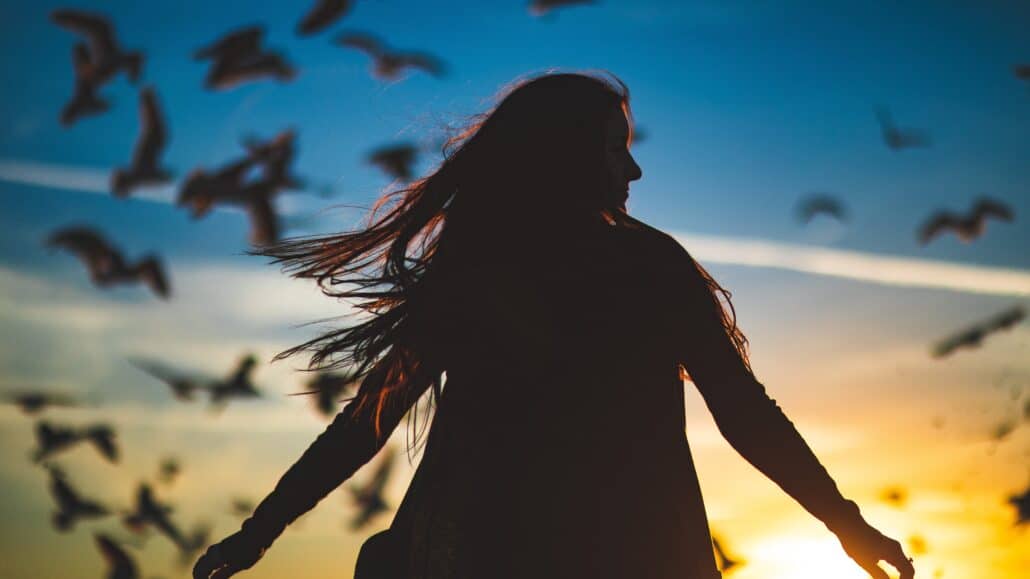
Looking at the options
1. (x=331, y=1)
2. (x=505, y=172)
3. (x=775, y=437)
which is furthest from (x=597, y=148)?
(x=331, y=1)

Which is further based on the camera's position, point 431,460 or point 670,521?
point 431,460

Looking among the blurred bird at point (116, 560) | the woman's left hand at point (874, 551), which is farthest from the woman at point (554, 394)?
the blurred bird at point (116, 560)

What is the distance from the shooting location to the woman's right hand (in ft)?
11.7

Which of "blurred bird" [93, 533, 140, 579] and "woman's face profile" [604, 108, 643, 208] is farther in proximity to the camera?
"blurred bird" [93, 533, 140, 579]

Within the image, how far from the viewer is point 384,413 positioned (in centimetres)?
362

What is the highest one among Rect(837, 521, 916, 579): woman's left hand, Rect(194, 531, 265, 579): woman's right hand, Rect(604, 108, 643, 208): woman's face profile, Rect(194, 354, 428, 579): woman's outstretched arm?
Rect(604, 108, 643, 208): woman's face profile

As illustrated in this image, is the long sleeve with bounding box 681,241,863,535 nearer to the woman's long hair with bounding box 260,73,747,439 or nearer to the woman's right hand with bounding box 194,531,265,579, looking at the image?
the woman's long hair with bounding box 260,73,747,439

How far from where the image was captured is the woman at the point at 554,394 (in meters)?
3.04

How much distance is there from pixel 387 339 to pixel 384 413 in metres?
0.28

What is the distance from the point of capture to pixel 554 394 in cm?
313

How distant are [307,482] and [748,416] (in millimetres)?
1587

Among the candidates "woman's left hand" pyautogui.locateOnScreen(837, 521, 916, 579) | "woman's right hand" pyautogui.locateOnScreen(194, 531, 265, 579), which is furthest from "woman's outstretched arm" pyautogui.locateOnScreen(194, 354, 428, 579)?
"woman's left hand" pyautogui.locateOnScreen(837, 521, 916, 579)

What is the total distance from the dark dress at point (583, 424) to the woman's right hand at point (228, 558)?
Answer: 0.62m

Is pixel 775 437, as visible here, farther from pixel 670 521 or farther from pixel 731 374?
pixel 670 521
